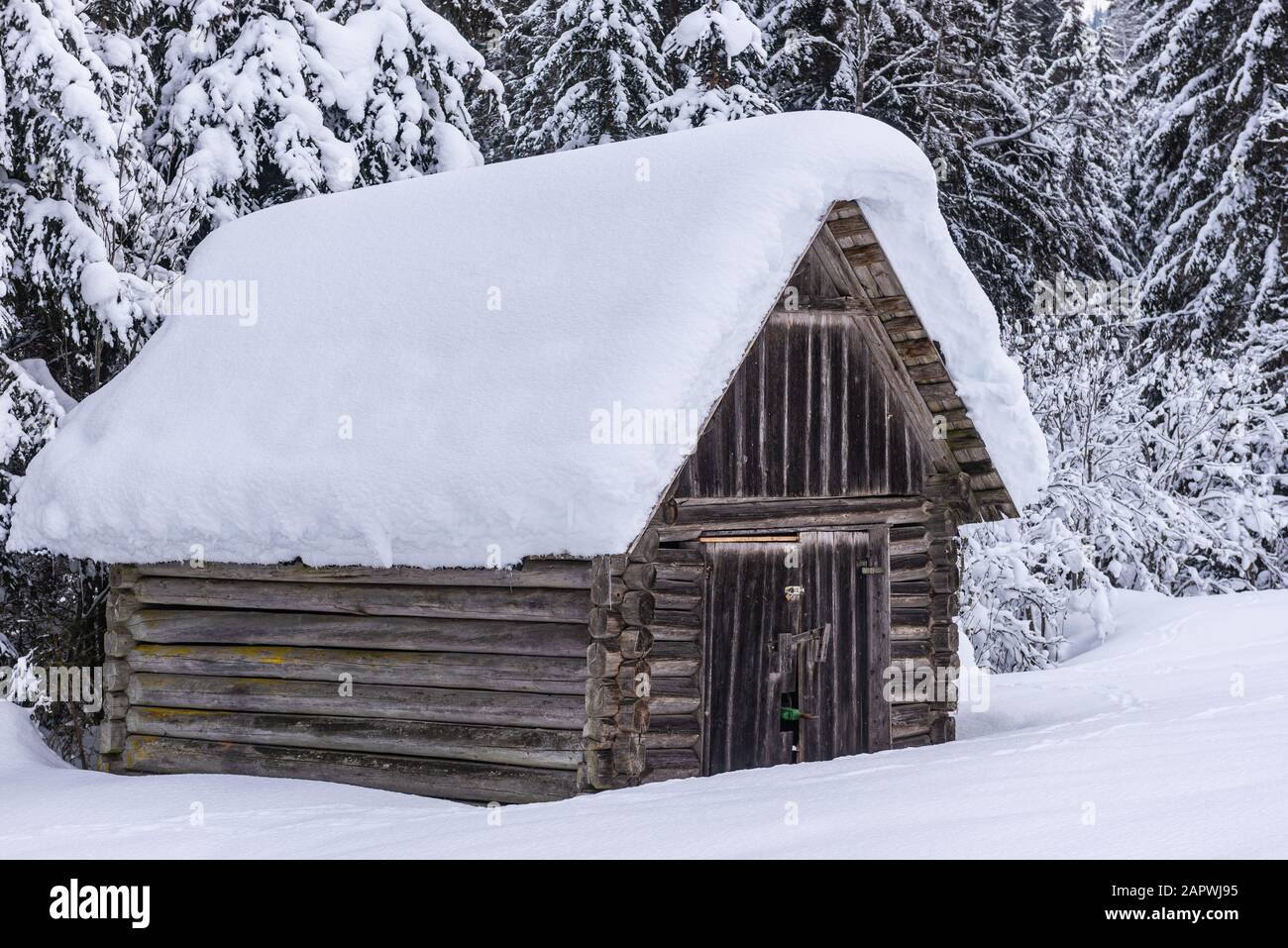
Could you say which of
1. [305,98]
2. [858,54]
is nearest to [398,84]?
[305,98]

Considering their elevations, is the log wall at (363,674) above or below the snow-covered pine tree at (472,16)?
below

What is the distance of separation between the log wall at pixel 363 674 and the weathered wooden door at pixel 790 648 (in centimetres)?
112

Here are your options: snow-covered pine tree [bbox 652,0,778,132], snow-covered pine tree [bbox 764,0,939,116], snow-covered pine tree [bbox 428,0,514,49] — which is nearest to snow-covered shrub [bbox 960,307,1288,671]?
snow-covered pine tree [bbox 764,0,939,116]

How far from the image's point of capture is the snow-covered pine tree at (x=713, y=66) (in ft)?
65.8

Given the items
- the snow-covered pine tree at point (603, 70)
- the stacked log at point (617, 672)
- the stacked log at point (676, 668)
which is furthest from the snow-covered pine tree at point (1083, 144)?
the stacked log at point (617, 672)

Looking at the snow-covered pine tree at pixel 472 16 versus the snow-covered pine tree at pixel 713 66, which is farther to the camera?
the snow-covered pine tree at pixel 472 16

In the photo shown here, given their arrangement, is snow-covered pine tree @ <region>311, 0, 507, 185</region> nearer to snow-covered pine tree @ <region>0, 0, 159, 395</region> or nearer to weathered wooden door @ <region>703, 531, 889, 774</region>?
snow-covered pine tree @ <region>0, 0, 159, 395</region>

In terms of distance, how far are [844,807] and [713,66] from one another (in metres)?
15.6

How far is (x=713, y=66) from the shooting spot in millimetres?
20344

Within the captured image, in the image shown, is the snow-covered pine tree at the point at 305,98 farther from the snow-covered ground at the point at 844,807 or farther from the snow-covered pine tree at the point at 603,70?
the snow-covered ground at the point at 844,807

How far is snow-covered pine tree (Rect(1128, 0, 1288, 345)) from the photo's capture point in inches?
873

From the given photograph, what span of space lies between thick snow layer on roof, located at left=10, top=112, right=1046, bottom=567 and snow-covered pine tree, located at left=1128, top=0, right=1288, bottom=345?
13.9m

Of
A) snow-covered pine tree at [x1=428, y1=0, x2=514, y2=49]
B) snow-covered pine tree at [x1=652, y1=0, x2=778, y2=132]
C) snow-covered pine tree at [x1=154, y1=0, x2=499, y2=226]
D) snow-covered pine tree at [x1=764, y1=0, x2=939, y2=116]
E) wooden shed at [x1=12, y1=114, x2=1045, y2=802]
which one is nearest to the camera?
wooden shed at [x1=12, y1=114, x2=1045, y2=802]
